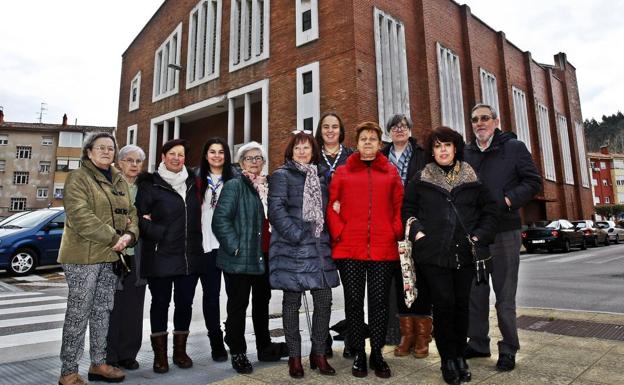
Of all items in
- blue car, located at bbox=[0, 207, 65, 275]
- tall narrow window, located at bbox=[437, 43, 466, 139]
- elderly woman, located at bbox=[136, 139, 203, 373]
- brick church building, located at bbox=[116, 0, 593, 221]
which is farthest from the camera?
tall narrow window, located at bbox=[437, 43, 466, 139]

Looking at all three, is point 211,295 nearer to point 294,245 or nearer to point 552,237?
point 294,245

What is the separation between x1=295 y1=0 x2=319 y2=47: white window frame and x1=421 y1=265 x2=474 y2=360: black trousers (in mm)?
16544

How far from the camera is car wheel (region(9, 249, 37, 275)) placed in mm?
9484

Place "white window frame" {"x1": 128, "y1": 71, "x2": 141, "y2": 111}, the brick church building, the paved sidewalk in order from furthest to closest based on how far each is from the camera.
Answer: "white window frame" {"x1": 128, "y1": 71, "x2": 141, "y2": 111}, the brick church building, the paved sidewalk

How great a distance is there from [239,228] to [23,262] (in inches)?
352

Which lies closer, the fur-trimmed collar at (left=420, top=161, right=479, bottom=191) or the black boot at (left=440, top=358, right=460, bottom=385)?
the black boot at (left=440, top=358, right=460, bottom=385)

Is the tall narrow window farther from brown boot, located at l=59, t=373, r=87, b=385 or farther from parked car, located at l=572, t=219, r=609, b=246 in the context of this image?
brown boot, located at l=59, t=373, r=87, b=385

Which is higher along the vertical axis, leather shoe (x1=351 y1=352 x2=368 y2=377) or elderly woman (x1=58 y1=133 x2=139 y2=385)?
elderly woman (x1=58 y1=133 x2=139 y2=385)

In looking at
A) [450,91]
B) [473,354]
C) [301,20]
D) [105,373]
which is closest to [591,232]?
[450,91]

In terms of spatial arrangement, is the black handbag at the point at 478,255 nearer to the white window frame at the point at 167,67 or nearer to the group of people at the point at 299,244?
the group of people at the point at 299,244

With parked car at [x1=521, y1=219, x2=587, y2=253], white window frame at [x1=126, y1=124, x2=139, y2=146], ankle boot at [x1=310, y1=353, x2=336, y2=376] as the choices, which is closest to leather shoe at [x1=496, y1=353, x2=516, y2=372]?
ankle boot at [x1=310, y1=353, x2=336, y2=376]

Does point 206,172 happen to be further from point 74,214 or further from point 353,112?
point 353,112

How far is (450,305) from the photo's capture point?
2.94 m

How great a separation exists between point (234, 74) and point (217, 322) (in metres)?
19.5
